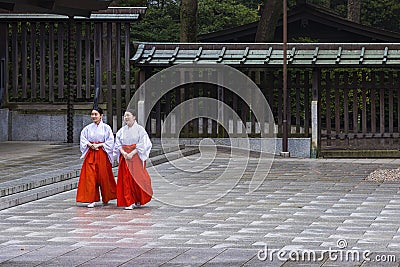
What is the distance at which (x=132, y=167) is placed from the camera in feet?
42.3

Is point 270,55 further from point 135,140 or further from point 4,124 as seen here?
point 135,140

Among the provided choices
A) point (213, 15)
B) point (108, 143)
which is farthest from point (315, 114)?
point (213, 15)

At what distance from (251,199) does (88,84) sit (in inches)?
401

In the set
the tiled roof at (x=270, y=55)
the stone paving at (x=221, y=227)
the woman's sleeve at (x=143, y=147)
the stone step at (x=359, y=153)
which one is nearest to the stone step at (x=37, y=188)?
the stone paving at (x=221, y=227)

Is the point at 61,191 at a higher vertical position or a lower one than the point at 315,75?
lower

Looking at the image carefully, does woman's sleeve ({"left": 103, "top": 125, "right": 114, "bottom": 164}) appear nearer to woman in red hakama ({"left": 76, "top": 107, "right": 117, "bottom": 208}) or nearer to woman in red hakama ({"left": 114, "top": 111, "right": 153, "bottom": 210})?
woman in red hakama ({"left": 76, "top": 107, "right": 117, "bottom": 208})

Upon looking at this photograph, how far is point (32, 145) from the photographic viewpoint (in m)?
21.9

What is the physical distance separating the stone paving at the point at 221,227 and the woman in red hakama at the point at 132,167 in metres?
0.21

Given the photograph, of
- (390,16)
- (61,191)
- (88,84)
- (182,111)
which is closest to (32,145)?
(88,84)

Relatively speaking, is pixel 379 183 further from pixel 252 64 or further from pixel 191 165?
pixel 252 64

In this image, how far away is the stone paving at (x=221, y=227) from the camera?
8633 mm

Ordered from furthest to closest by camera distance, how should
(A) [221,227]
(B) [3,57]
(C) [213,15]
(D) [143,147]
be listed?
1. (C) [213,15]
2. (B) [3,57]
3. (D) [143,147]
4. (A) [221,227]

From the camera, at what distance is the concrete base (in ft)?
74.5

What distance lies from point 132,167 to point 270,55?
10.6m
